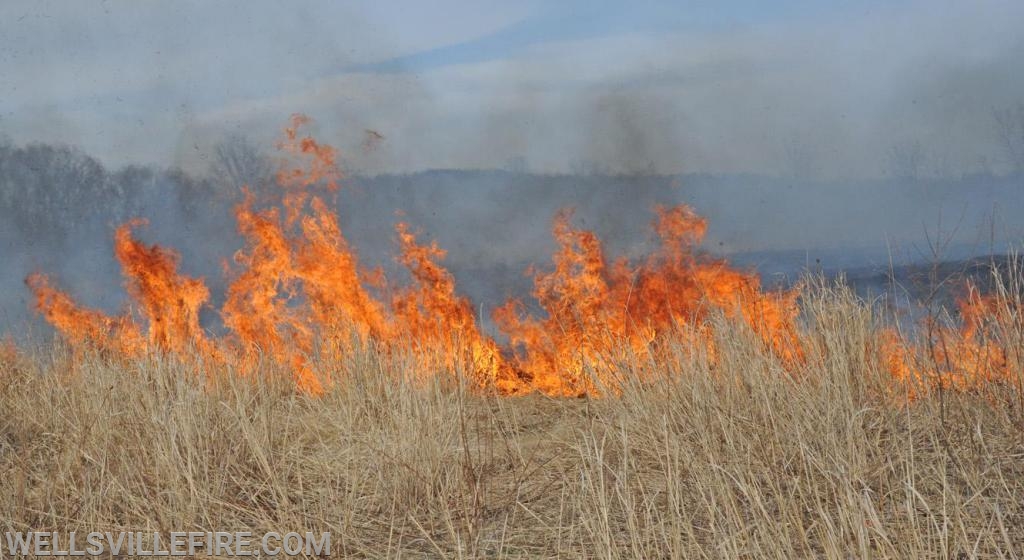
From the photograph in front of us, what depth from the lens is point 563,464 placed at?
4.94 meters

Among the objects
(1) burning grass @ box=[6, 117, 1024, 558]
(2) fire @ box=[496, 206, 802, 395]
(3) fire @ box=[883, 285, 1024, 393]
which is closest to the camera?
Result: (1) burning grass @ box=[6, 117, 1024, 558]

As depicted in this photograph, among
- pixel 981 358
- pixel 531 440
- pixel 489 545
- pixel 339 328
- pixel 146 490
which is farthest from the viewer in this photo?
pixel 339 328

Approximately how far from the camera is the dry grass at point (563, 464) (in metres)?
3.71

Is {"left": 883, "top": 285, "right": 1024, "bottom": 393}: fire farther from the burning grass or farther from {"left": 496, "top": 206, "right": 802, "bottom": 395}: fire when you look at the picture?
{"left": 496, "top": 206, "right": 802, "bottom": 395}: fire

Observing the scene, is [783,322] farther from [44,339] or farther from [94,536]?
[44,339]

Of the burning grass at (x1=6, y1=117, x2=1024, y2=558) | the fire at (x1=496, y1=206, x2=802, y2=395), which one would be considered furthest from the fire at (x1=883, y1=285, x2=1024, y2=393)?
the fire at (x1=496, y1=206, x2=802, y2=395)

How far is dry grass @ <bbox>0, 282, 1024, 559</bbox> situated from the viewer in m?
3.71

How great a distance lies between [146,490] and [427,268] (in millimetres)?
5322

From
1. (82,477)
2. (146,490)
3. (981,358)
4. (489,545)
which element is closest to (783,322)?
(981,358)

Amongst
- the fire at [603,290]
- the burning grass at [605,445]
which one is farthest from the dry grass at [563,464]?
the fire at [603,290]

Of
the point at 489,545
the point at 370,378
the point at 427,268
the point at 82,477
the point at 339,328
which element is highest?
the point at 427,268

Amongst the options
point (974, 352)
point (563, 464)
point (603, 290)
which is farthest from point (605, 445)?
point (603, 290)

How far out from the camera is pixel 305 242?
9477 mm

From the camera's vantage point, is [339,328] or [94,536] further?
[339,328]
